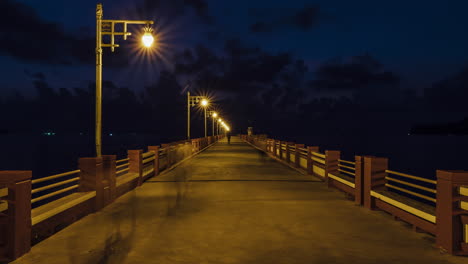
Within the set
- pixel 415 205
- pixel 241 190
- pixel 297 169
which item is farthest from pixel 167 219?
pixel 297 169

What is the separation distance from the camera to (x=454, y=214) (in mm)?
6289

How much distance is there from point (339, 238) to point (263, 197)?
473 cm

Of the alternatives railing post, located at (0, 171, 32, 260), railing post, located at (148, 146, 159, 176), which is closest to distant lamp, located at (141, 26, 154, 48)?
railing post, located at (148, 146, 159, 176)

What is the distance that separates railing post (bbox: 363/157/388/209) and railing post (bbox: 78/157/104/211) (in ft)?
23.8

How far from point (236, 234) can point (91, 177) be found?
15.1 ft

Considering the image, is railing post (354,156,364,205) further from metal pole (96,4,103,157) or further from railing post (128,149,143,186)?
railing post (128,149,143,186)

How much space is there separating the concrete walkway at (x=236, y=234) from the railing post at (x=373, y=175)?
37 centimetres

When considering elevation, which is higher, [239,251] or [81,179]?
[81,179]

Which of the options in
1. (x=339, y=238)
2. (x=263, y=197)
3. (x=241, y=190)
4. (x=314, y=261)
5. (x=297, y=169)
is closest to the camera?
(x=314, y=261)

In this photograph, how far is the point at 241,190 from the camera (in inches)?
520

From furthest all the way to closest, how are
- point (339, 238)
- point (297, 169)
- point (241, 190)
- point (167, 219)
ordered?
point (297, 169)
point (241, 190)
point (167, 219)
point (339, 238)

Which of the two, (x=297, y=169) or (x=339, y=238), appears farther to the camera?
(x=297, y=169)

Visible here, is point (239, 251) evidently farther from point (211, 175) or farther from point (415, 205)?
point (211, 175)

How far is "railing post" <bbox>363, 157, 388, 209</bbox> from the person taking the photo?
9.83 metres
